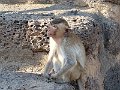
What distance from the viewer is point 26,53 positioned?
8555 mm

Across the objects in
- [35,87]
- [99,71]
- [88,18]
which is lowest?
[99,71]

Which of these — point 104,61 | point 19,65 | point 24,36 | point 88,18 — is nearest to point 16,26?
point 24,36

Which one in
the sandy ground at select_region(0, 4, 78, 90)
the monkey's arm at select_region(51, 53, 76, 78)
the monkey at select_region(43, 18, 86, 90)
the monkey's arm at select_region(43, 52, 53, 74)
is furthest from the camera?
the monkey's arm at select_region(43, 52, 53, 74)

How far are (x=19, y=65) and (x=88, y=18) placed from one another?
5.78 ft

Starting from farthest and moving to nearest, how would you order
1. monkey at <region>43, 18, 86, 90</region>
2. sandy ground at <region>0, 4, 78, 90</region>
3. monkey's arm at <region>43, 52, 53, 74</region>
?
monkey's arm at <region>43, 52, 53, 74</region>
monkey at <region>43, 18, 86, 90</region>
sandy ground at <region>0, 4, 78, 90</region>

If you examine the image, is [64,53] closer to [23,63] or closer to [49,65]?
[49,65]

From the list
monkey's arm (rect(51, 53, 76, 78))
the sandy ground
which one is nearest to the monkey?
monkey's arm (rect(51, 53, 76, 78))

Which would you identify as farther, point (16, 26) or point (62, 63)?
point (16, 26)

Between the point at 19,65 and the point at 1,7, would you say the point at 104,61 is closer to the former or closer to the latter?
the point at 19,65

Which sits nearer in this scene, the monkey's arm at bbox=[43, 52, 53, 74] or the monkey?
the monkey

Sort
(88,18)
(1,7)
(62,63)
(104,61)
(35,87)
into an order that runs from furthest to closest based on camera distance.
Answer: (1,7), (104,61), (88,18), (62,63), (35,87)

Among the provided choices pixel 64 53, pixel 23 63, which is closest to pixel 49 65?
pixel 64 53

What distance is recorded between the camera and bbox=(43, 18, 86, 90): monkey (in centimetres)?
662

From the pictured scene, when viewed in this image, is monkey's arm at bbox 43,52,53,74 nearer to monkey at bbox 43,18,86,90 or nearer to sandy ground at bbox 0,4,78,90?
monkey at bbox 43,18,86,90
